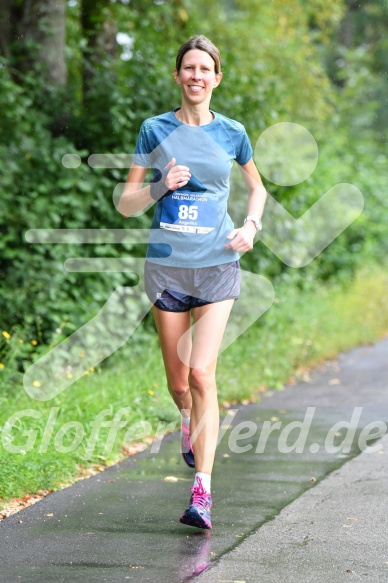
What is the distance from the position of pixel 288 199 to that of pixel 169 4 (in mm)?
2903

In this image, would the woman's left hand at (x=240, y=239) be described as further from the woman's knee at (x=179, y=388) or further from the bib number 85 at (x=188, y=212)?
the woman's knee at (x=179, y=388)

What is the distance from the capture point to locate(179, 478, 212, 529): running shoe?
5113 mm

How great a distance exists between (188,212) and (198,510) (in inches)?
Result: 55.8

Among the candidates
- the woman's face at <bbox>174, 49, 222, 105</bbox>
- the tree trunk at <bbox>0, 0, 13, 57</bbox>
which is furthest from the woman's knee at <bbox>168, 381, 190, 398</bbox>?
the tree trunk at <bbox>0, 0, 13, 57</bbox>

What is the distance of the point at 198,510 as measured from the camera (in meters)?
5.12

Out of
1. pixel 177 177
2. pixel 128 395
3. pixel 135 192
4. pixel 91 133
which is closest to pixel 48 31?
pixel 91 133

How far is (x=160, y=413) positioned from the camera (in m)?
7.99

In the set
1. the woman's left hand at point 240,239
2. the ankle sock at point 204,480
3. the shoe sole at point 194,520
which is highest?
the woman's left hand at point 240,239

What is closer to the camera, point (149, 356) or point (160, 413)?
point (160, 413)

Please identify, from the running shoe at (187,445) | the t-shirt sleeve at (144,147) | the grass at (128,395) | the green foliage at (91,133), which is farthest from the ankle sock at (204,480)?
the green foliage at (91,133)

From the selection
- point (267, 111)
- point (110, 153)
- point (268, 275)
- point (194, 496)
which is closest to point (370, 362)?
point (268, 275)

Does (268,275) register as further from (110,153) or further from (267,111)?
(110,153)

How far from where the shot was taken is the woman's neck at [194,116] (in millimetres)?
5359

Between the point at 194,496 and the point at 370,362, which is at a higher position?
the point at 194,496
